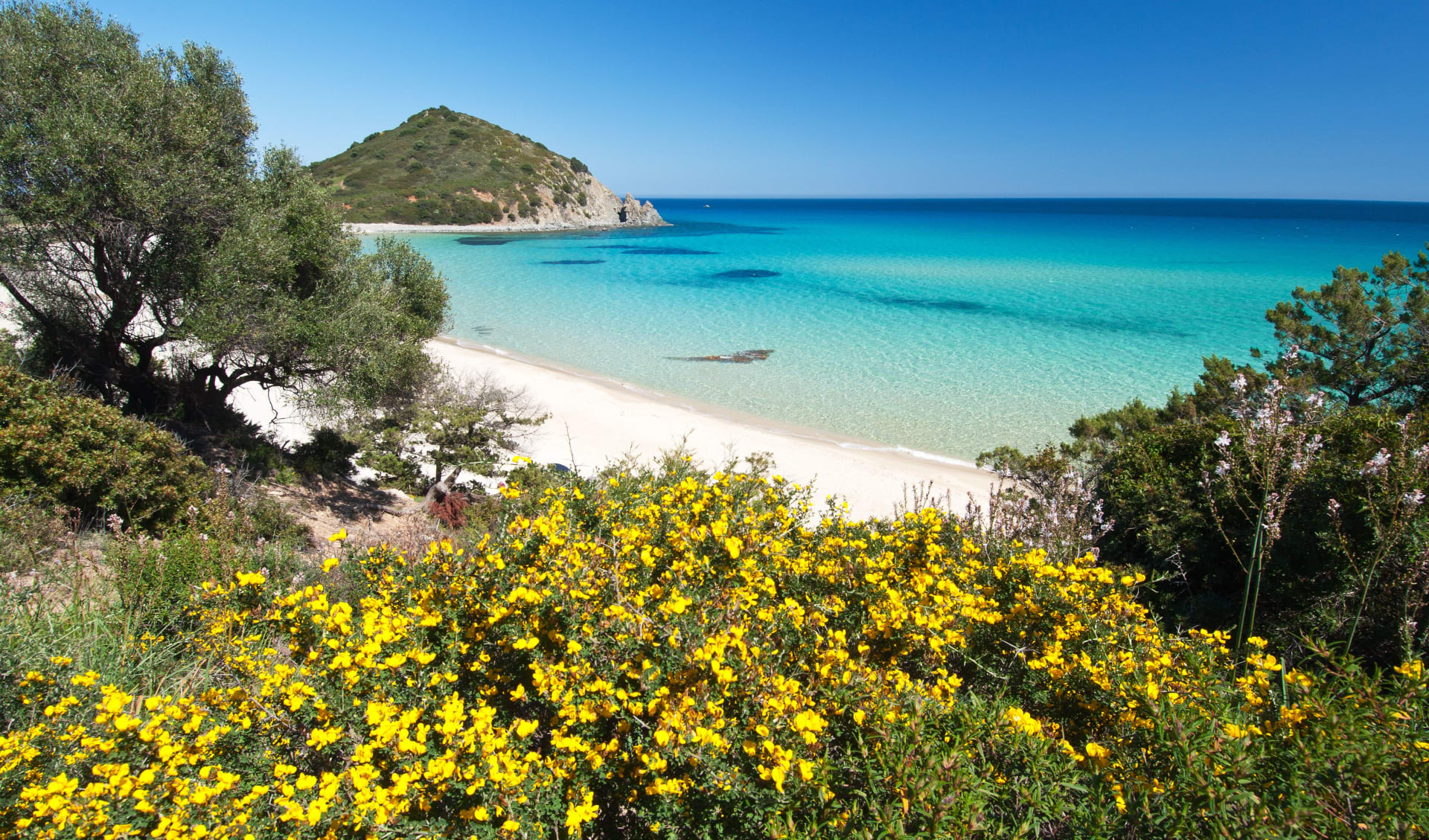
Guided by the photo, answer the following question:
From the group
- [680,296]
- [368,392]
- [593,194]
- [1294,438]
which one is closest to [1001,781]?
[1294,438]

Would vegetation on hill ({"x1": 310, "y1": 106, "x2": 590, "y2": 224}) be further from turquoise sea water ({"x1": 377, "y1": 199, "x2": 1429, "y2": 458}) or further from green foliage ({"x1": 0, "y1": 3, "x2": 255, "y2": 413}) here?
green foliage ({"x1": 0, "y1": 3, "x2": 255, "y2": 413})

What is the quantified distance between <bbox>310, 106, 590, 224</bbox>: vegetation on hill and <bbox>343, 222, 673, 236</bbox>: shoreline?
3.71 feet

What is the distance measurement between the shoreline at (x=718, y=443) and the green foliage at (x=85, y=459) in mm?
5898

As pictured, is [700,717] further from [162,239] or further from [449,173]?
[449,173]

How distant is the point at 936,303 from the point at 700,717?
123 ft

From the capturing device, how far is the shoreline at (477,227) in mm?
61869

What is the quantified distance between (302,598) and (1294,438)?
8.12 metres

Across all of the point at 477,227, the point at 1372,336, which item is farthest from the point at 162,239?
the point at 477,227

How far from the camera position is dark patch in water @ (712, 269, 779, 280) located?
46.1m

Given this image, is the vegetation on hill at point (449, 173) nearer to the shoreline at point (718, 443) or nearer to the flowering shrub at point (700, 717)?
the shoreline at point (718, 443)

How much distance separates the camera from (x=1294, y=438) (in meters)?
6.00

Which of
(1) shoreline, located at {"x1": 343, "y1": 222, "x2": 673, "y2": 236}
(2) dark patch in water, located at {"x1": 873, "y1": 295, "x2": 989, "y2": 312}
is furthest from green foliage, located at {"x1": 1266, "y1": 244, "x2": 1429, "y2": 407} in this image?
(1) shoreline, located at {"x1": 343, "y1": 222, "x2": 673, "y2": 236}

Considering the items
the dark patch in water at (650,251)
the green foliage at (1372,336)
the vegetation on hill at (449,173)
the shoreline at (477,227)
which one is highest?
the vegetation on hill at (449,173)

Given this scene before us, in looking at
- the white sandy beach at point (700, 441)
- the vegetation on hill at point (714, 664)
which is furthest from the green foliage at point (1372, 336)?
the white sandy beach at point (700, 441)
